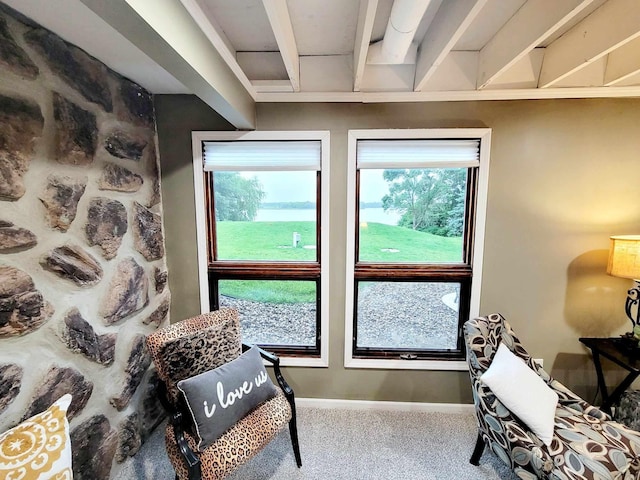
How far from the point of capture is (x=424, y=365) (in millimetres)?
2121

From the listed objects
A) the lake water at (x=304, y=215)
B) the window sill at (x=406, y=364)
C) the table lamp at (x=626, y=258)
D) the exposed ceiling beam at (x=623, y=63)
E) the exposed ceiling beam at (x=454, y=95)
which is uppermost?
the exposed ceiling beam at (x=623, y=63)

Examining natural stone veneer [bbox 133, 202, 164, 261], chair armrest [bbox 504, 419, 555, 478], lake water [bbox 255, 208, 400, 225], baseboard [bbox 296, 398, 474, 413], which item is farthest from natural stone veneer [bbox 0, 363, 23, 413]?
chair armrest [bbox 504, 419, 555, 478]

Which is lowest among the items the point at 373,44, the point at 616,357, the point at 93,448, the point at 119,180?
the point at 93,448

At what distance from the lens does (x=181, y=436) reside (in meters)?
1.32

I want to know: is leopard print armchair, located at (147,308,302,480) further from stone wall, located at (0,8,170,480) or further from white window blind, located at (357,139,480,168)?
white window blind, located at (357,139,480,168)

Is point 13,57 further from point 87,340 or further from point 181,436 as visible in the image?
point 181,436

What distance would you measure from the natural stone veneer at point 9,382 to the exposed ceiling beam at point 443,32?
222 cm

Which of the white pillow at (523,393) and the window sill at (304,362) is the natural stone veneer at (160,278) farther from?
the white pillow at (523,393)

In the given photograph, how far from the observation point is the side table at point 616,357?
5.39 ft

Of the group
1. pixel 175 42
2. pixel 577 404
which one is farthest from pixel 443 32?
pixel 577 404

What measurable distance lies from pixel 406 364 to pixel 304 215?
1.37m

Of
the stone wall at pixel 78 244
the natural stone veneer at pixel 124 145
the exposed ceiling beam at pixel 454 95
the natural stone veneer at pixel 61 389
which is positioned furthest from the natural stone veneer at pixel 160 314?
the exposed ceiling beam at pixel 454 95

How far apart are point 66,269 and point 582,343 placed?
3.20 m

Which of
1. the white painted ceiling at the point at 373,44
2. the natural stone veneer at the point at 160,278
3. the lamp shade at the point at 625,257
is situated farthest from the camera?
the natural stone veneer at the point at 160,278
